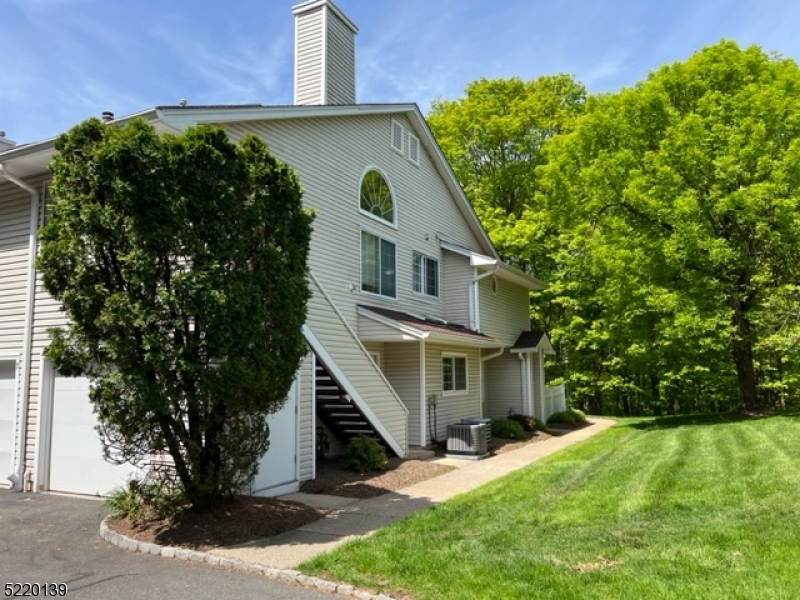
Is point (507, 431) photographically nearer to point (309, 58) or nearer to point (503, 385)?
point (503, 385)

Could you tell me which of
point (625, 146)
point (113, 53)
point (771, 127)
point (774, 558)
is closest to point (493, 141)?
point (625, 146)

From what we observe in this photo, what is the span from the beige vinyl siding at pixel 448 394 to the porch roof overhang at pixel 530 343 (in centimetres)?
269

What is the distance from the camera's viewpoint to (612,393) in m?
32.6

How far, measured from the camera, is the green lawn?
4.79 m

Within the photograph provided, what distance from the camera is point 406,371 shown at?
48.0 feet

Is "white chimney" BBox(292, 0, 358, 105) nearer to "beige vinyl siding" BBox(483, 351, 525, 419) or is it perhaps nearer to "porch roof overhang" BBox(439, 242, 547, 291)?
"porch roof overhang" BBox(439, 242, 547, 291)

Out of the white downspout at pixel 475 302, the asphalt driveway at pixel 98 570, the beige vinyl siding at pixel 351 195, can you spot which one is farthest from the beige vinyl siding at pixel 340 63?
the asphalt driveway at pixel 98 570

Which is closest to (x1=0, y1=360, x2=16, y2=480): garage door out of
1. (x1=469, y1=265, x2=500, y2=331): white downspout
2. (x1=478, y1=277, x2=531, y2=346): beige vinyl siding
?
(x1=469, y1=265, x2=500, y2=331): white downspout

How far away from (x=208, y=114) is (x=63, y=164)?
3240mm

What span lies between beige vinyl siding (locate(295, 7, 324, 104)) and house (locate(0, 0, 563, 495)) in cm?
4

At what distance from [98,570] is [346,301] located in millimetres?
8028

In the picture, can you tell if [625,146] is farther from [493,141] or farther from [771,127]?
[493,141]

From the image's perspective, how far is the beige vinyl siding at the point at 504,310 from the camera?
18766 millimetres

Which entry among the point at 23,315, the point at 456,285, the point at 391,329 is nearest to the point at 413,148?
the point at 456,285
